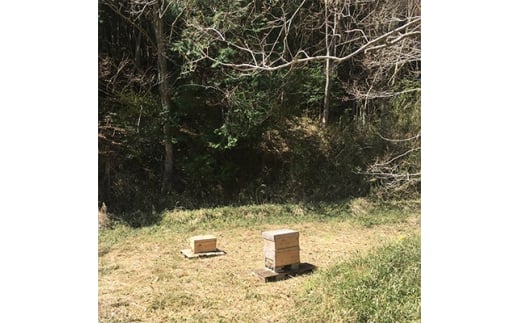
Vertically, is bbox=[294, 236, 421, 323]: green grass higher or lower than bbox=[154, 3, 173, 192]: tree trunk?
lower

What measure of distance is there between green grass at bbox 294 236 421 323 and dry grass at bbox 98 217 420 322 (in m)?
0.25

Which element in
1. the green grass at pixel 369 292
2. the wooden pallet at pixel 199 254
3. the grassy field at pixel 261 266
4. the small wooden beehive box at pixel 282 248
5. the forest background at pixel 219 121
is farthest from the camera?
the forest background at pixel 219 121

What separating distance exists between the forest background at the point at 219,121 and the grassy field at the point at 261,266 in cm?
82

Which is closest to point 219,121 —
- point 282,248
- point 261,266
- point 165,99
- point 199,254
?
point 165,99

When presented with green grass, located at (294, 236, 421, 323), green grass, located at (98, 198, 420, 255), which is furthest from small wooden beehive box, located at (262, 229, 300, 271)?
green grass, located at (98, 198, 420, 255)

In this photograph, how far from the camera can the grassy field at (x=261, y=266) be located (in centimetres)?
318

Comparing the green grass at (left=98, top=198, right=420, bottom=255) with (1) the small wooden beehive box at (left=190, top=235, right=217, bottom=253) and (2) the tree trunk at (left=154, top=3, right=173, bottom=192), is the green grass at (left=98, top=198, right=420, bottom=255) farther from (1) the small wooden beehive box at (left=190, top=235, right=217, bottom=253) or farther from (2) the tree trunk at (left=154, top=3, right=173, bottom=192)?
(1) the small wooden beehive box at (left=190, top=235, right=217, bottom=253)

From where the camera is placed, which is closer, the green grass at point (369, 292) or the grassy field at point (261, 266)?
the green grass at point (369, 292)

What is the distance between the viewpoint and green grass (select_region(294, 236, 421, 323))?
2.87 m

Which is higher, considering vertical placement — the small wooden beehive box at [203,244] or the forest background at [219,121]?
the forest background at [219,121]

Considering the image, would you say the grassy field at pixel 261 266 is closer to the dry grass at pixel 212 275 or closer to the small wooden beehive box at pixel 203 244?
the dry grass at pixel 212 275

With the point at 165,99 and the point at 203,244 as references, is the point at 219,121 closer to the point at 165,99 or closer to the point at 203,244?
the point at 165,99

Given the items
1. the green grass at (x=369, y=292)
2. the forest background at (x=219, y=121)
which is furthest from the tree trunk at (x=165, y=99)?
the green grass at (x=369, y=292)
